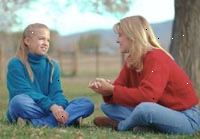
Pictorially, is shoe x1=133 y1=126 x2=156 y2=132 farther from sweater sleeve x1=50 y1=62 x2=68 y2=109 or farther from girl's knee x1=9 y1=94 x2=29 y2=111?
girl's knee x1=9 y1=94 x2=29 y2=111

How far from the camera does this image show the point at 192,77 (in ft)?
48.7

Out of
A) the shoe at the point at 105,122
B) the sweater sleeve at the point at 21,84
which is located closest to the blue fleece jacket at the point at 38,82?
the sweater sleeve at the point at 21,84

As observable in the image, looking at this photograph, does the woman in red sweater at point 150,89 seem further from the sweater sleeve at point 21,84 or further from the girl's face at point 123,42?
the sweater sleeve at point 21,84

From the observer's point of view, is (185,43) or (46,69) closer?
(46,69)

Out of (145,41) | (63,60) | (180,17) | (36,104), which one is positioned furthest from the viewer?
(63,60)

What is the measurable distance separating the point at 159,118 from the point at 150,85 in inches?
14.2

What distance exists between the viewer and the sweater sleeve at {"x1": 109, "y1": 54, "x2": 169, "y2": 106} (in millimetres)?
5555

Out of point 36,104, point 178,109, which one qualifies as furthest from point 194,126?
point 36,104

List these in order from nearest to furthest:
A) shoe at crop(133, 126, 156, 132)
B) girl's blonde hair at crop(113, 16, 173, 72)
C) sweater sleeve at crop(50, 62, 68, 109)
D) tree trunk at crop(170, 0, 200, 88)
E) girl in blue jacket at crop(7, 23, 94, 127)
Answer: girl's blonde hair at crop(113, 16, 173, 72), shoe at crop(133, 126, 156, 132), girl in blue jacket at crop(7, 23, 94, 127), sweater sleeve at crop(50, 62, 68, 109), tree trunk at crop(170, 0, 200, 88)

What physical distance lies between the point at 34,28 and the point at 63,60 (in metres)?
25.3

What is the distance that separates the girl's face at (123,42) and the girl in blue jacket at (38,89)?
840 mm

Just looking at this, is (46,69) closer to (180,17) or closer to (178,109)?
(178,109)

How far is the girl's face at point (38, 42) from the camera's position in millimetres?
6332

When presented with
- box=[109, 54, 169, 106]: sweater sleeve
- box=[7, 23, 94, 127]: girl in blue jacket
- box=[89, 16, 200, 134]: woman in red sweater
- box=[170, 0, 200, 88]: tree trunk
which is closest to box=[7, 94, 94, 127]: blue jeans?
box=[7, 23, 94, 127]: girl in blue jacket
